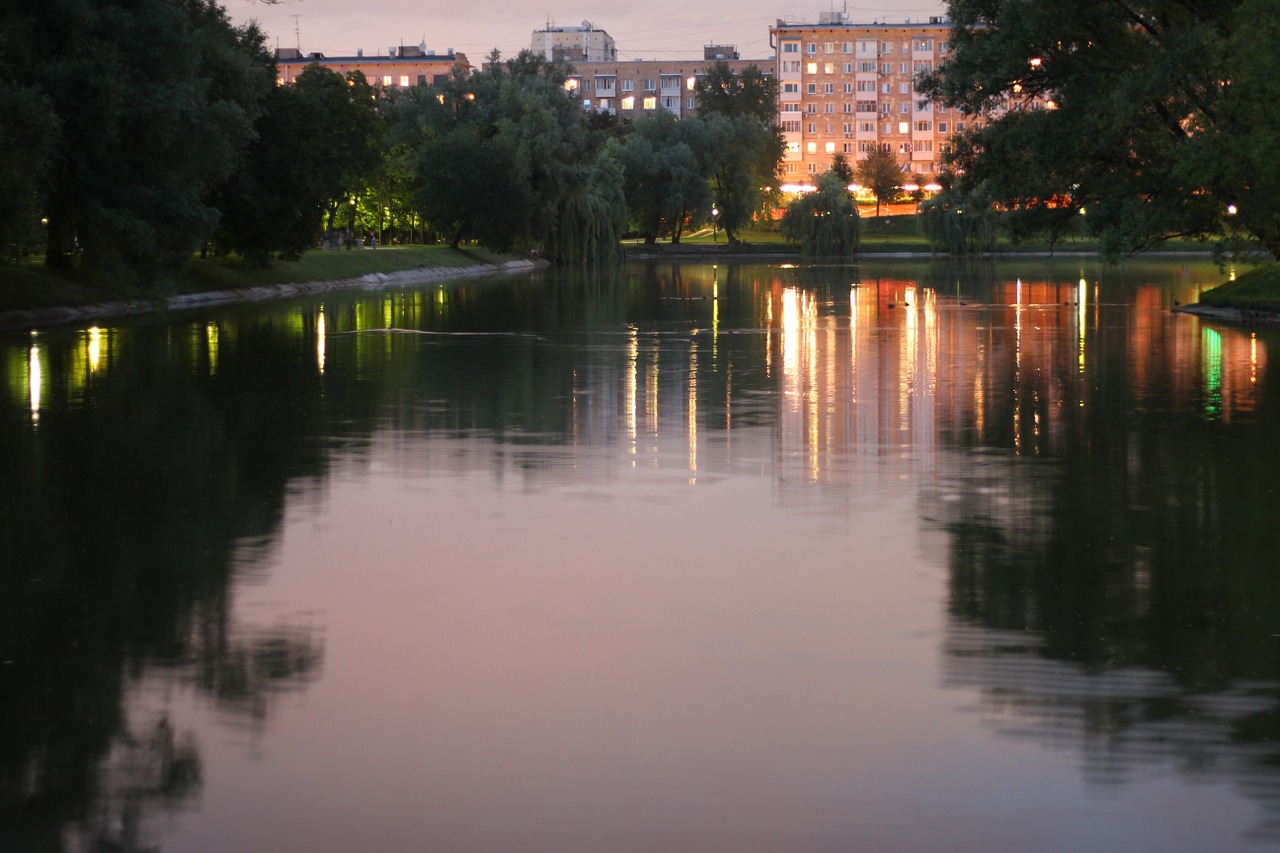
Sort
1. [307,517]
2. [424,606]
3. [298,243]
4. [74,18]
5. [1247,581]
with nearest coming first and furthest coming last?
[424,606] < [1247,581] < [307,517] < [74,18] < [298,243]

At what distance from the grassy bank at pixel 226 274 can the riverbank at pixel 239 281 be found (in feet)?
0.11

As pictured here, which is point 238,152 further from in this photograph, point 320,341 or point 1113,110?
point 1113,110

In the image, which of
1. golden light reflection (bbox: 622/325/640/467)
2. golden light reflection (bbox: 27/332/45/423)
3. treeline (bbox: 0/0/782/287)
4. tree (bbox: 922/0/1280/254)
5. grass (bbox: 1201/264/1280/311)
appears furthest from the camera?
treeline (bbox: 0/0/782/287)

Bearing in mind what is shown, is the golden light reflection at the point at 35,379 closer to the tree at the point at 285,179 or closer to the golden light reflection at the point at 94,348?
the golden light reflection at the point at 94,348

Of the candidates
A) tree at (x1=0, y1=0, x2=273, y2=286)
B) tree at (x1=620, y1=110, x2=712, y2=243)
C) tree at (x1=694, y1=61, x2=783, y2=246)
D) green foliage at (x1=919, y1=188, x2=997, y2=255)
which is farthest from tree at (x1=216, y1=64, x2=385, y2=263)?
tree at (x1=694, y1=61, x2=783, y2=246)

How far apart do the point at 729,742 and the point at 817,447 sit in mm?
8892

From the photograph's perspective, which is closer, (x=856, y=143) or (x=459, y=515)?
(x=459, y=515)

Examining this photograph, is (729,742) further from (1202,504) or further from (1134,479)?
(1134,479)

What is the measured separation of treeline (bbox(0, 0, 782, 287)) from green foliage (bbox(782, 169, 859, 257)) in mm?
14490

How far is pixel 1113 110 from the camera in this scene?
3703 centimetres

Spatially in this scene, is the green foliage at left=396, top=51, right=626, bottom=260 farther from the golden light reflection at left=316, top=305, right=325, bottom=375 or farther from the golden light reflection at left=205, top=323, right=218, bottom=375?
the golden light reflection at left=205, top=323, right=218, bottom=375

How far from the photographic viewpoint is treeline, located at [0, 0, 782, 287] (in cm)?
3747

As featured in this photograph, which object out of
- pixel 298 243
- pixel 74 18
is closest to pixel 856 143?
pixel 298 243

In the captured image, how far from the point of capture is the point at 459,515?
1180 centimetres
